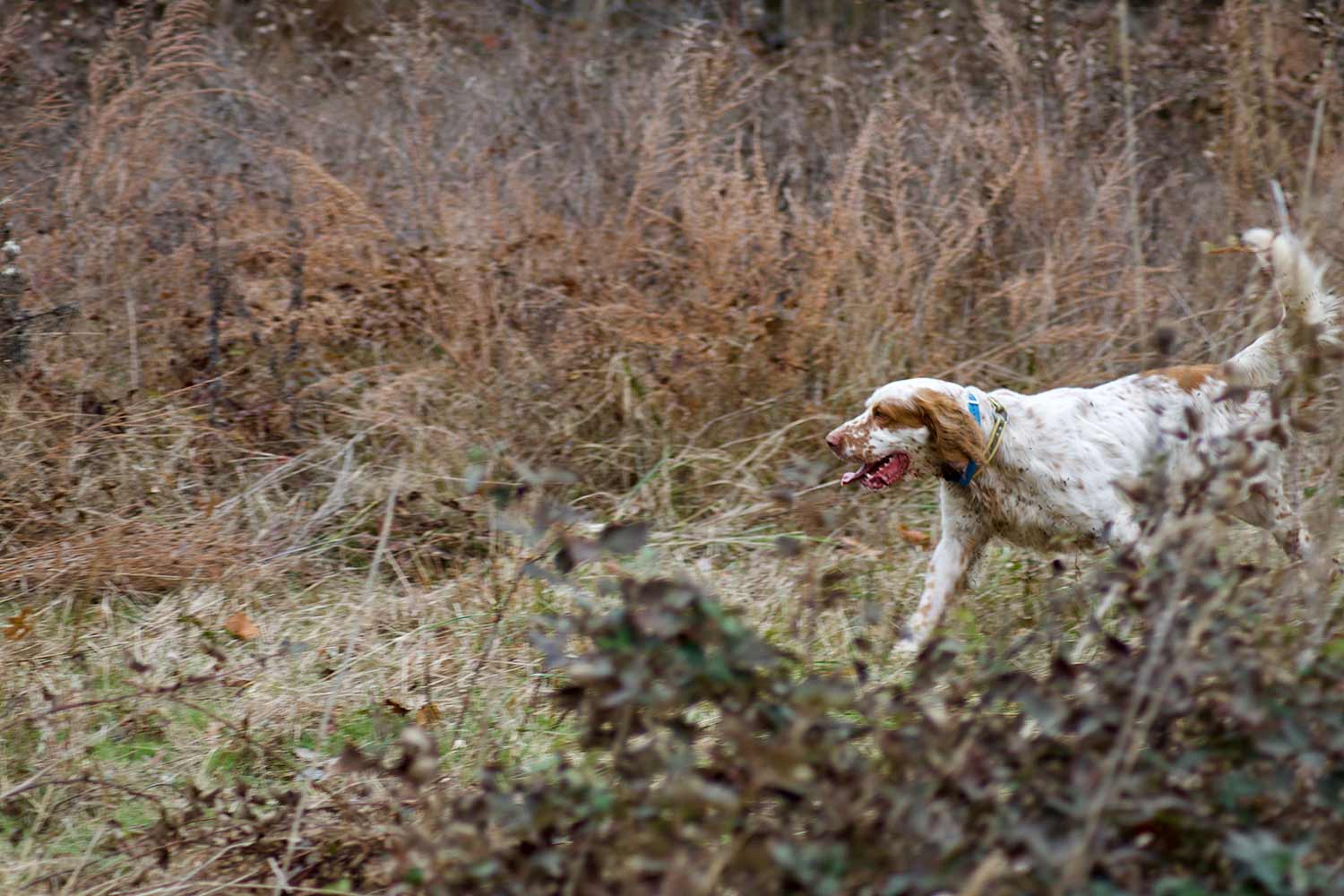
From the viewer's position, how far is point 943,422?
12.0 feet

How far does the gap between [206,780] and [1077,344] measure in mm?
3494

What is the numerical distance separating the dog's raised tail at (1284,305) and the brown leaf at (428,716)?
2.11m

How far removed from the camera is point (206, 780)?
3.09m

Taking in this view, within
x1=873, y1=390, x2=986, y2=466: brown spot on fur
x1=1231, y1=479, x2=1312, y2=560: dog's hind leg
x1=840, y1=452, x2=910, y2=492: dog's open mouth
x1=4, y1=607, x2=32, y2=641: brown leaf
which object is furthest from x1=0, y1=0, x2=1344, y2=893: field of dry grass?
x1=873, y1=390, x2=986, y2=466: brown spot on fur

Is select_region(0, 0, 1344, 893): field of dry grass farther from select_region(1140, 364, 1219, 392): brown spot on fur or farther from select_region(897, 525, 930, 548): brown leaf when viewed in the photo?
select_region(1140, 364, 1219, 392): brown spot on fur

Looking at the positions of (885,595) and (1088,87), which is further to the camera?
(1088,87)

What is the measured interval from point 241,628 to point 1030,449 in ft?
7.25

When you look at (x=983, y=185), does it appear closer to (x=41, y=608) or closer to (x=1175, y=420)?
(x=1175, y=420)

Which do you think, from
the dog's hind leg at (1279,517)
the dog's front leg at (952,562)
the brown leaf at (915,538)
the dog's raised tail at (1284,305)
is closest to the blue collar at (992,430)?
the dog's front leg at (952,562)

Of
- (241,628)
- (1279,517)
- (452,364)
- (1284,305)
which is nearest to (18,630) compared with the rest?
(241,628)

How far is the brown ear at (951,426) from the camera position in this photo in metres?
3.66

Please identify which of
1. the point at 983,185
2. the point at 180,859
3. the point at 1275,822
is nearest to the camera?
the point at 1275,822

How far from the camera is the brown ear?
366 cm

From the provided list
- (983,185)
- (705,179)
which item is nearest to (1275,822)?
(705,179)
